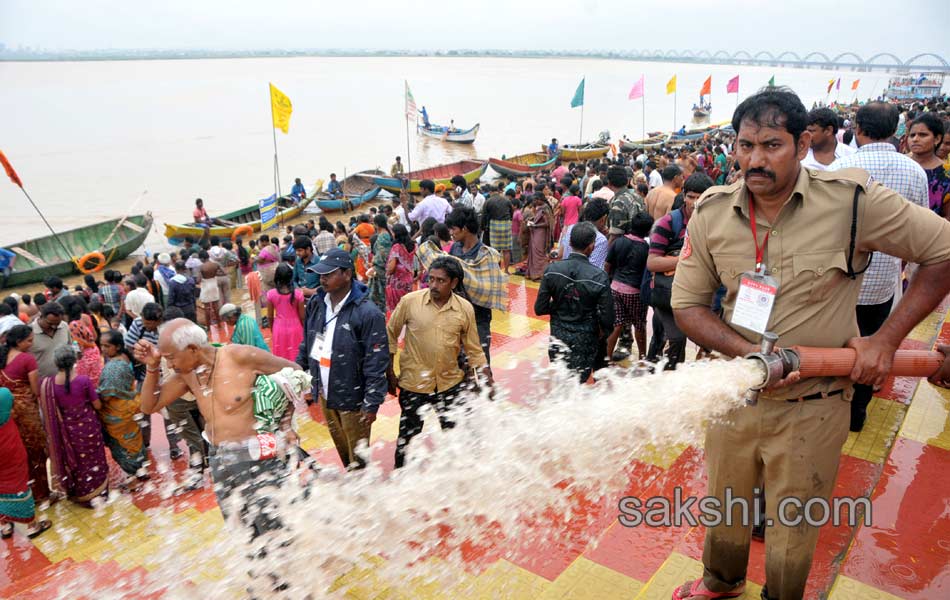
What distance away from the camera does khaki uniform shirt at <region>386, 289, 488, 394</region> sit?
171 inches

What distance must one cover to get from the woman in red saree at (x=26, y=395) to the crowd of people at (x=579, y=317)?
0.05 ft

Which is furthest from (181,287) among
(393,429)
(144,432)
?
(393,429)

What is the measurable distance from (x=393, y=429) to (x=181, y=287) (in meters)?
5.38

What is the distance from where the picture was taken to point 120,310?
9836mm

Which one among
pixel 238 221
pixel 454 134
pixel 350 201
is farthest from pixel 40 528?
pixel 454 134

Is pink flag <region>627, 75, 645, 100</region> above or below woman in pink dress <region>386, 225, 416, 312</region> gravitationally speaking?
above

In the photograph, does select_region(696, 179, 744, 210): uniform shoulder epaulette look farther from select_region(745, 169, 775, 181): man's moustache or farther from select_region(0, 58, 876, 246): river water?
select_region(0, 58, 876, 246): river water

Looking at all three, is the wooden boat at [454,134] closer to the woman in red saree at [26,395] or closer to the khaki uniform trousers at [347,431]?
the woman in red saree at [26,395]

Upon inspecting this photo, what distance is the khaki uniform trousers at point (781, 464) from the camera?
2.29 m

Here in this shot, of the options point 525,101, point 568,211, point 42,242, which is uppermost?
point 525,101

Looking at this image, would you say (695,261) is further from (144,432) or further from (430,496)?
(144,432)

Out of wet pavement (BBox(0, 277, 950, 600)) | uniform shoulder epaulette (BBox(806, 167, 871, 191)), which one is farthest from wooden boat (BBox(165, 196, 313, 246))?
uniform shoulder epaulette (BBox(806, 167, 871, 191))

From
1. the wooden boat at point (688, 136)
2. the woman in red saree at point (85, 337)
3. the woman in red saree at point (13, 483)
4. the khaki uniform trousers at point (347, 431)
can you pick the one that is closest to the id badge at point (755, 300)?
the khaki uniform trousers at point (347, 431)

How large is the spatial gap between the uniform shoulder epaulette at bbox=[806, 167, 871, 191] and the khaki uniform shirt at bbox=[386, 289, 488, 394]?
2591mm
